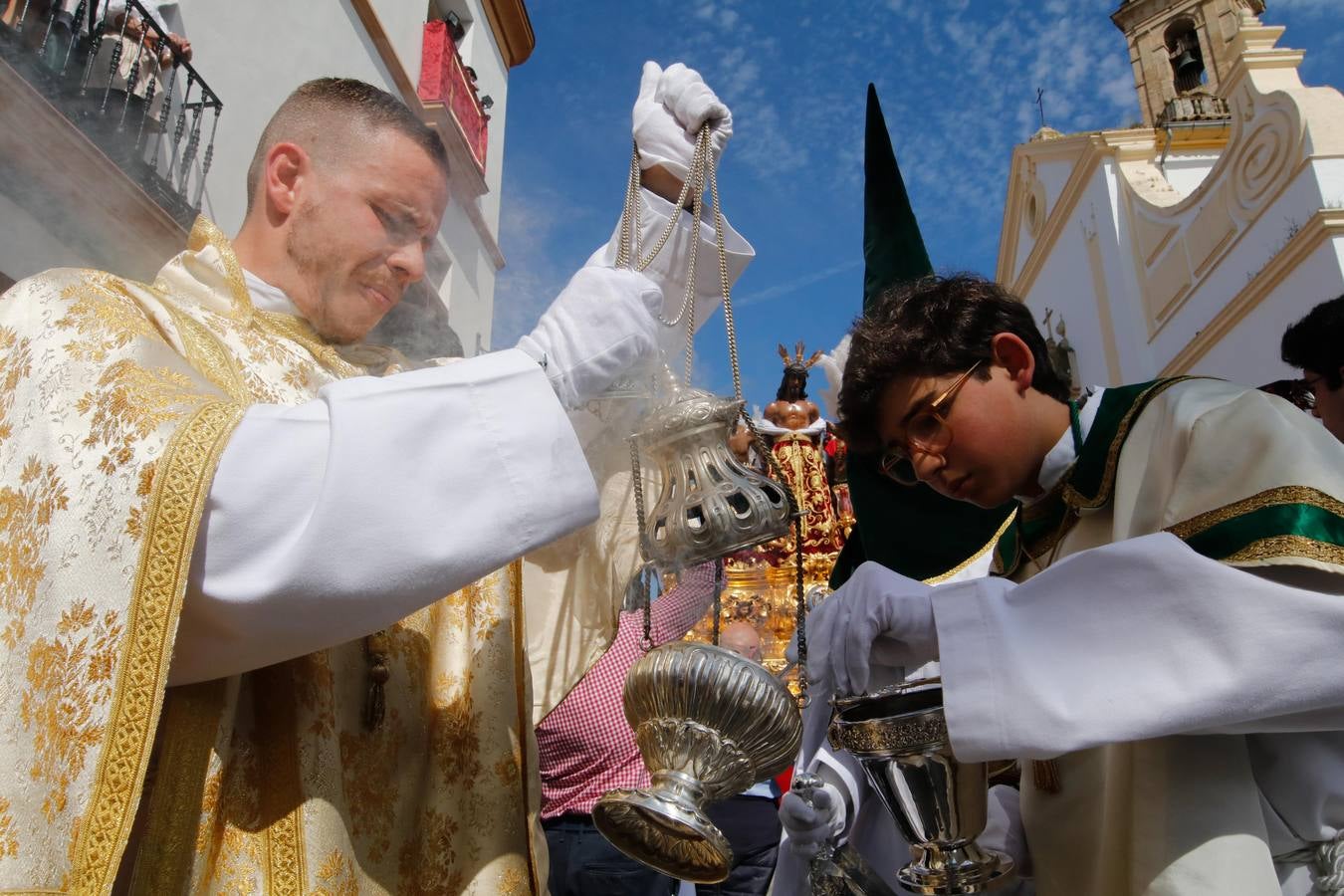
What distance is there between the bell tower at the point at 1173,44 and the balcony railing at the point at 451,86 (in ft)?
68.1

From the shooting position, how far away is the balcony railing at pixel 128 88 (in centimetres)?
419

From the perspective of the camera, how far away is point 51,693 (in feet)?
3.70

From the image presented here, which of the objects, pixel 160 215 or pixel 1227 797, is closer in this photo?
pixel 1227 797

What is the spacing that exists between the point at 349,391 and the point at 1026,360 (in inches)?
61.0

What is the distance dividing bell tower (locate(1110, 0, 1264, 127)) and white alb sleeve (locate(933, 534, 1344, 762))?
86.2 feet

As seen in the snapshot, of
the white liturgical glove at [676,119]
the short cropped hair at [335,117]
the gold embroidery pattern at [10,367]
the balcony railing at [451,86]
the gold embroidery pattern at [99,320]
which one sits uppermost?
the balcony railing at [451,86]

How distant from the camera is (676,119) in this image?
2213 mm

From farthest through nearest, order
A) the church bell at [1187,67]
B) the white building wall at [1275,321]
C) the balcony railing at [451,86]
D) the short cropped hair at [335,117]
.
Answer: the church bell at [1187,67], the white building wall at [1275,321], the balcony railing at [451,86], the short cropped hair at [335,117]

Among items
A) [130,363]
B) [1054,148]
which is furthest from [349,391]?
[1054,148]

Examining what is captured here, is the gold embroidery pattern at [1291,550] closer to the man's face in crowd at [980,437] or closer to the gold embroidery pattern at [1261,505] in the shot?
the gold embroidery pattern at [1261,505]

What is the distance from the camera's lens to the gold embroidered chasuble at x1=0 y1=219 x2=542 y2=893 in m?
1.12

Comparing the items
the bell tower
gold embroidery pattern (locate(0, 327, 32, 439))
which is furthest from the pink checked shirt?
Result: the bell tower

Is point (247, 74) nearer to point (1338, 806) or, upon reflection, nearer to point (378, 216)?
point (378, 216)

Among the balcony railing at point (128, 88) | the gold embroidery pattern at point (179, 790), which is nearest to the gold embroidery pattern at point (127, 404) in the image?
the gold embroidery pattern at point (179, 790)
